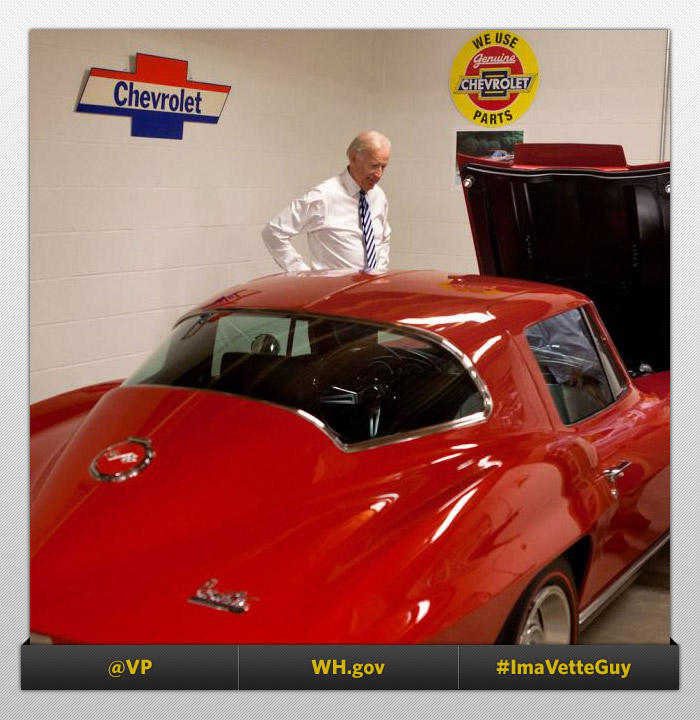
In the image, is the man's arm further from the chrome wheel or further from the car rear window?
the chrome wheel

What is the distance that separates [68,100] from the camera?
4430 millimetres

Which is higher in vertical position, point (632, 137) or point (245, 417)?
point (632, 137)

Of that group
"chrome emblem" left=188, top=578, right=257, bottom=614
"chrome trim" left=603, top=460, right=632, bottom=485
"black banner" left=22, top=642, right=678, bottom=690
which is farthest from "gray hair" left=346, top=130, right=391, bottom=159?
"chrome emblem" left=188, top=578, right=257, bottom=614

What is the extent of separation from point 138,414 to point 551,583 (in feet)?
3.76

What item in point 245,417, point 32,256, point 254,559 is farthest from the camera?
point 32,256

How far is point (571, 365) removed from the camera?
2816mm

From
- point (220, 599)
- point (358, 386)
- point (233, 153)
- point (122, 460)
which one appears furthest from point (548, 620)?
point (233, 153)

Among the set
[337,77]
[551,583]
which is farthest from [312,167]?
[551,583]

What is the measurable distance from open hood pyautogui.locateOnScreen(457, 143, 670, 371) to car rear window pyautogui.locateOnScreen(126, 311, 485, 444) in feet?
4.58

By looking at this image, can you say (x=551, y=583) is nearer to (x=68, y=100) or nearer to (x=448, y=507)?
(x=448, y=507)

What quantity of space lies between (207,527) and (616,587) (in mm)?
1380

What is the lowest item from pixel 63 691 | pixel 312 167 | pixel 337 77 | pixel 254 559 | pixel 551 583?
pixel 63 691

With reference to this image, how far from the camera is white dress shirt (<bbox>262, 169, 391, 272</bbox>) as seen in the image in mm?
4590

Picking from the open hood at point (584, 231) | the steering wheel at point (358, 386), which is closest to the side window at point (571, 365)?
the steering wheel at point (358, 386)
